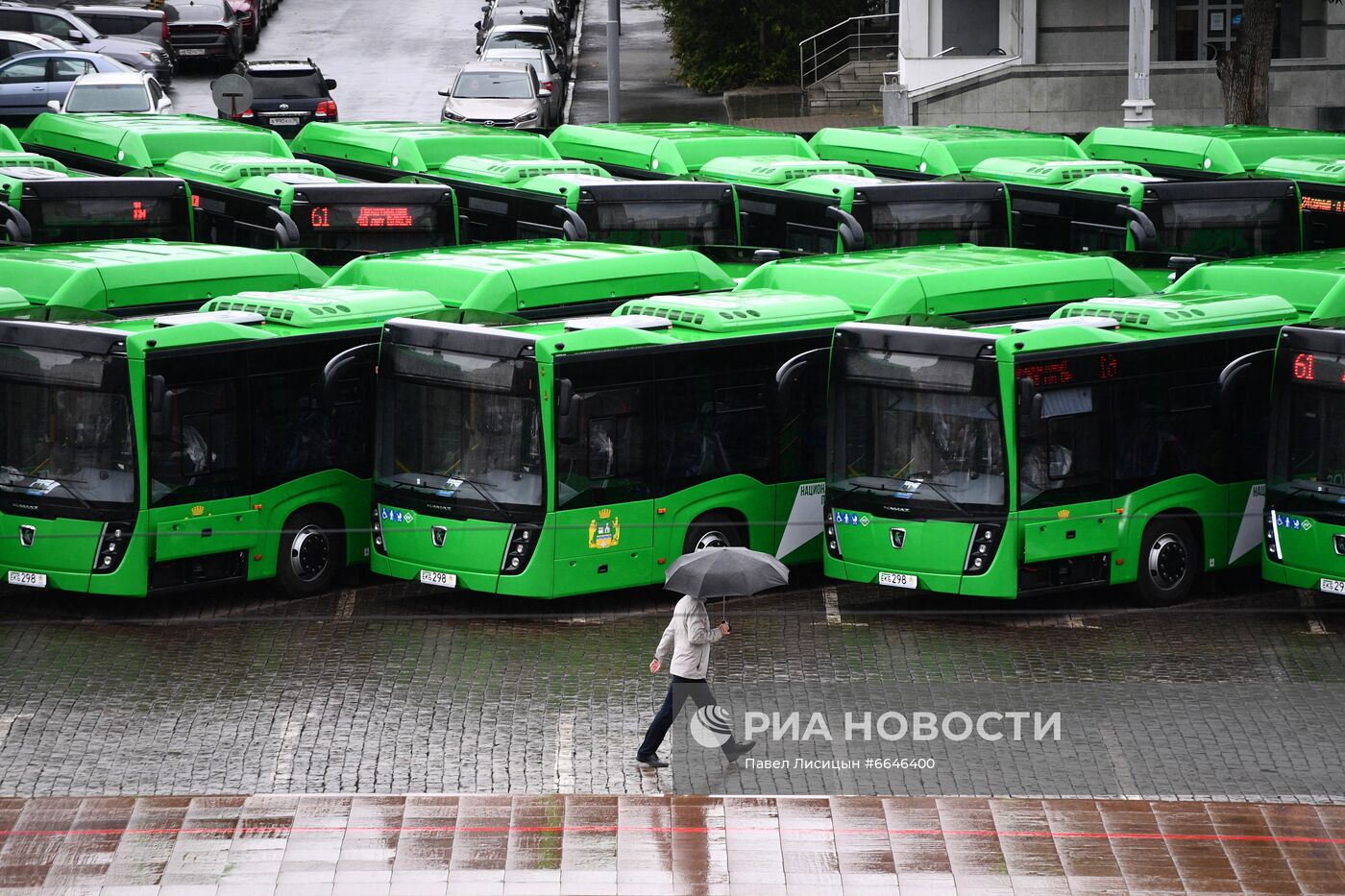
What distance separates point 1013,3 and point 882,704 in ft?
99.0

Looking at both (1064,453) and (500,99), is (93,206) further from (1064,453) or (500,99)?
(500,99)

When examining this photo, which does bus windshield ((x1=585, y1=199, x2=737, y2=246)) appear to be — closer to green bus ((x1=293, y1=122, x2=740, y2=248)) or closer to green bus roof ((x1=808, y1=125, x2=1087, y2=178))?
green bus ((x1=293, y1=122, x2=740, y2=248))

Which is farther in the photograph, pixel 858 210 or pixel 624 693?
pixel 858 210

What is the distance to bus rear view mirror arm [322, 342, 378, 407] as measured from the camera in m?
16.8

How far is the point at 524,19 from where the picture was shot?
50406 mm

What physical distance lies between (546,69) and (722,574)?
103ft

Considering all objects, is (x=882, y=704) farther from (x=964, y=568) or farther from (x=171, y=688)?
(x=171, y=688)

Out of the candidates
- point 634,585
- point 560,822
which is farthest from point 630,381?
point 560,822

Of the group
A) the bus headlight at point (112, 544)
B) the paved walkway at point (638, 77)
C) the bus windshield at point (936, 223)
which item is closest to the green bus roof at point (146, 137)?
the bus windshield at point (936, 223)

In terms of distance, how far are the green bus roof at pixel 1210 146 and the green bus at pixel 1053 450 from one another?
32.4 ft

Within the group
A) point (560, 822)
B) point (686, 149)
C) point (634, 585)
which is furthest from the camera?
point (686, 149)

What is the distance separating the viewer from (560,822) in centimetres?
1171

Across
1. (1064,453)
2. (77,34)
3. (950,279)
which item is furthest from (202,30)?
(1064,453)

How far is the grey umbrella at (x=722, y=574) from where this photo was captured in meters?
12.5
